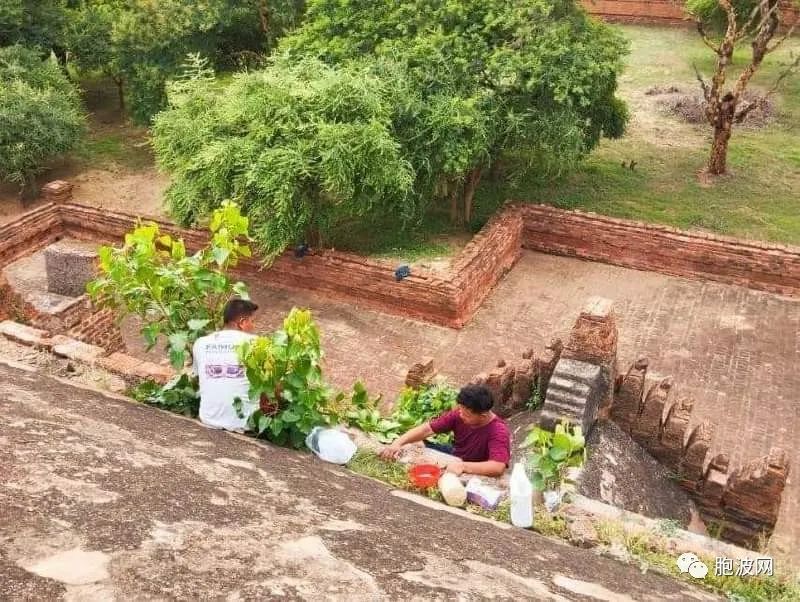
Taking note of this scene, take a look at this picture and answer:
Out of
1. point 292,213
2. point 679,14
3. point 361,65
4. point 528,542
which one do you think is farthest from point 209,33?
point 679,14

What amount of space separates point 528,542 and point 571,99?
30.5 feet

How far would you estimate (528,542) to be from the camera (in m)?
3.73

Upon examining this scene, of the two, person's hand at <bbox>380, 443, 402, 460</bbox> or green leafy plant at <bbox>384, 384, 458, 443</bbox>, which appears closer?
person's hand at <bbox>380, 443, 402, 460</bbox>

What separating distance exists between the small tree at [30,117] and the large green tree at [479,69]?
5.01 m

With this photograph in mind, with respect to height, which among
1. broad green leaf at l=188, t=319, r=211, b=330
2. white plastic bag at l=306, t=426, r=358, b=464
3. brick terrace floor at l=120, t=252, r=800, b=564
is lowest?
brick terrace floor at l=120, t=252, r=800, b=564

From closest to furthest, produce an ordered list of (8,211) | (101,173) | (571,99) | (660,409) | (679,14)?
(660,409), (571,99), (8,211), (101,173), (679,14)

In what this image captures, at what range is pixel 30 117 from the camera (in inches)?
559

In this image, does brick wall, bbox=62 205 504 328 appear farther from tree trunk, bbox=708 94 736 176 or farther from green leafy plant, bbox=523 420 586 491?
green leafy plant, bbox=523 420 586 491

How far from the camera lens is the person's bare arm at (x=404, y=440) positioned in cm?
475

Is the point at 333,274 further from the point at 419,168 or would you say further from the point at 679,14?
the point at 679,14

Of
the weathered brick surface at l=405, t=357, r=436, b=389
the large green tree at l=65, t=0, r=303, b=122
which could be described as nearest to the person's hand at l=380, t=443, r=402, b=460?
the weathered brick surface at l=405, t=357, r=436, b=389

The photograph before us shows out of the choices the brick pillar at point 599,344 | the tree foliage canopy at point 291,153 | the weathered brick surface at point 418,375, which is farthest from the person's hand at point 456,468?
the tree foliage canopy at point 291,153

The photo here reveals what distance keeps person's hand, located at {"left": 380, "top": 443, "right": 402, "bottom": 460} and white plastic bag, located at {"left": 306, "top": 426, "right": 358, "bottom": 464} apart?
0.22 meters

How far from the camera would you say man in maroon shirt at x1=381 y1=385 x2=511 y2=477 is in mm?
5121
